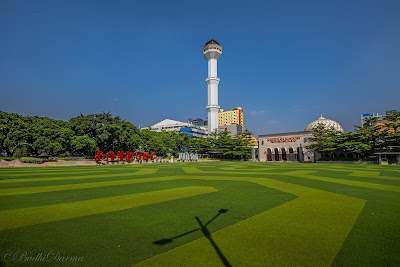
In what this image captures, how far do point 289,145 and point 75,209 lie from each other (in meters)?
A: 77.3

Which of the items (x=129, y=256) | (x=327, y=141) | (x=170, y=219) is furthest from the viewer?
(x=327, y=141)

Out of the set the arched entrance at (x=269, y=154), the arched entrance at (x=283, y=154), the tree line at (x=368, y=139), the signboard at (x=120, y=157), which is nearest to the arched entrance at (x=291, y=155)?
the arched entrance at (x=283, y=154)

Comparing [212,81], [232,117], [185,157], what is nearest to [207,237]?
[185,157]

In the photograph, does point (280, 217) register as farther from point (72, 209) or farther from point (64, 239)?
point (72, 209)

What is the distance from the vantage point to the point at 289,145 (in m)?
78.3

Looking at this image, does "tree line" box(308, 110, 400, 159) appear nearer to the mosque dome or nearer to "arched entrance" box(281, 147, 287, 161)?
"arched entrance" box(281, 147, 287, 161)

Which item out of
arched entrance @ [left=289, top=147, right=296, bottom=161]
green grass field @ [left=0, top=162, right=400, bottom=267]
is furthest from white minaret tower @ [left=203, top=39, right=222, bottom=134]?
green grass field @ [left=0, top=162, right=400, bottom=267]

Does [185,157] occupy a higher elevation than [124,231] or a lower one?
higher

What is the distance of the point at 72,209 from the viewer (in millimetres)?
8953

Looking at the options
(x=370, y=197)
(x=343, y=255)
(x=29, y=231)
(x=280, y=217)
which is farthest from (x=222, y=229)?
(x=370, y=197)

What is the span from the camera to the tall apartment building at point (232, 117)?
182m

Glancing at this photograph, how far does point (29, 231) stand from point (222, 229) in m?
5.32

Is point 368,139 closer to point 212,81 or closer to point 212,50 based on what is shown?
point 212,81

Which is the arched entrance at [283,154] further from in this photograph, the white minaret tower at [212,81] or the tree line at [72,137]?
the white minaret tower at [212,81]
